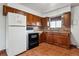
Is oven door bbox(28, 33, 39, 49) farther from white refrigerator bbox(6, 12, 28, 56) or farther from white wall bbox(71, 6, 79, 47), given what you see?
white wall bbox(71, 6, 79, 47)

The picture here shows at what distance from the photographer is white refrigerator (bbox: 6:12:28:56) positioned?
1777mm

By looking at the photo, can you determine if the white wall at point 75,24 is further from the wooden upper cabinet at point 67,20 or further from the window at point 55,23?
the window at point 55,23

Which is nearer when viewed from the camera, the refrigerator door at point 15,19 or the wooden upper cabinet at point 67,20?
the refrigerator door at point 15,19

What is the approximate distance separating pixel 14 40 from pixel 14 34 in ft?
0.45

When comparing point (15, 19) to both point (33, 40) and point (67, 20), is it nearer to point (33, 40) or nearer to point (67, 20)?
point (33, 40)

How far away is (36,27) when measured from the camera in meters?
2.98

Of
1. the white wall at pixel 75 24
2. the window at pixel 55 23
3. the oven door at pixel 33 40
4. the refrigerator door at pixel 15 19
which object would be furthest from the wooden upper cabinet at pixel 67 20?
the refrigerator door at pixel 15 19

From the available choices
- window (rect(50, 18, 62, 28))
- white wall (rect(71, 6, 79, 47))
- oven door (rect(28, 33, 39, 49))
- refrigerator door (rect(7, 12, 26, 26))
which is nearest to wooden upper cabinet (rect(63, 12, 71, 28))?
white wall (rect(71, 6, 79, 47))

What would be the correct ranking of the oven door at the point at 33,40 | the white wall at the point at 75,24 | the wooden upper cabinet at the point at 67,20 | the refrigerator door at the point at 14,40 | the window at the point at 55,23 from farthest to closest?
the oven door at the point at 33,40 < the wooden upper cabinet at the point at 67,20 < the white wall at the point at 75,24 < the window at the point at 55,23 < the refrigerator door at the point at 14,40

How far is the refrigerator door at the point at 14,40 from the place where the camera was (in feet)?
5.82

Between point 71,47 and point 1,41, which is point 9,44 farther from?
point 71,47

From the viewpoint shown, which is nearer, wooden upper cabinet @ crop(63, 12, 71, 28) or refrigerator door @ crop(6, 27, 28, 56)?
refrigerator door @ crop(6, 27, 28, 56)

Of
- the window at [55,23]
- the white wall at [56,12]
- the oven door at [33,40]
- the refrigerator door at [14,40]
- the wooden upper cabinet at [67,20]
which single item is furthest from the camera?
the oven door at [33,40]

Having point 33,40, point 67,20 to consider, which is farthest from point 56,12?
point 33,40
